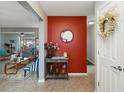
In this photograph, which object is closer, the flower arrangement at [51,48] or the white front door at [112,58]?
the white front door at [112,58]

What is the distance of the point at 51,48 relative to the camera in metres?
5.68

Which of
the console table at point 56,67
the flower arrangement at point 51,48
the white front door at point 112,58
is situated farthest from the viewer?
the flower arrangement at point 51,48

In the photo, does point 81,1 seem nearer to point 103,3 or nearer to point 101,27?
point 103,3

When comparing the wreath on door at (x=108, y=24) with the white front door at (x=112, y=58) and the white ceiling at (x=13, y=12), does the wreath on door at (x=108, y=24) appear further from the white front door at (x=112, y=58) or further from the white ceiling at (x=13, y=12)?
the white ceiling at (x=13, y=12)

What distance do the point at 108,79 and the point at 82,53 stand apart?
3.33 metres

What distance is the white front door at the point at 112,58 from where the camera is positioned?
2.27 metres

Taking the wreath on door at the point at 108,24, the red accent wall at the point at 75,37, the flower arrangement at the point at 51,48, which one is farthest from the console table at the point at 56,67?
the wreath on door at the point at 108,24

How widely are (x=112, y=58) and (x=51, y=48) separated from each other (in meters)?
3.26

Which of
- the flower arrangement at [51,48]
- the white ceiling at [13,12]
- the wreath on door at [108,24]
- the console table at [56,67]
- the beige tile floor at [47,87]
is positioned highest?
the white ceiling at [13,12]

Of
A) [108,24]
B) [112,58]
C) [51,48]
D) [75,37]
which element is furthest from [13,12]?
[112,58]

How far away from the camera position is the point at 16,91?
407cm

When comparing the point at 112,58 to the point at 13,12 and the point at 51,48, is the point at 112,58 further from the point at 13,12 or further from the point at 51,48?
the point at 13,12

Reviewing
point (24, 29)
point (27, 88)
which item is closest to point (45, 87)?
point (27, 88)

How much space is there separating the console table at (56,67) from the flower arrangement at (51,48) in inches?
11.0
